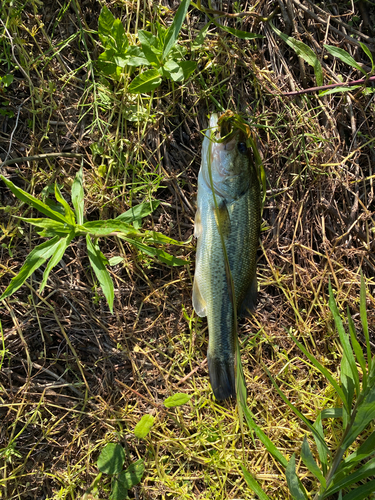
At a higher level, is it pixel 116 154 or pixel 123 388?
pixel 116 154

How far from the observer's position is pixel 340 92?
3.17m

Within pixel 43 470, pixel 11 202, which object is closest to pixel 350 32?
pixel 11 202

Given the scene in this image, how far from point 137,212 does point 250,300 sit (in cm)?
→ 106

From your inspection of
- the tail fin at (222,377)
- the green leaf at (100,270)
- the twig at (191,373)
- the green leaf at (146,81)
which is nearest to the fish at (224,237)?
the tail fin at (222,377)

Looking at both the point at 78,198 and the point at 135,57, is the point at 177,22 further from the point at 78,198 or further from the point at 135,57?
the point at 78,198

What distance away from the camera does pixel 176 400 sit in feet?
9.40

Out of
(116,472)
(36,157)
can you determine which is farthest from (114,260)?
(116,472)

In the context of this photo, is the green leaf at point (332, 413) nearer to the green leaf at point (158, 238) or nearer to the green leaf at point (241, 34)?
the green leaf at point (158, 238)

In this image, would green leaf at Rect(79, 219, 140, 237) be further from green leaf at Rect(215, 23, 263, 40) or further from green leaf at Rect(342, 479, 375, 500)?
green leaf at Rect(342, 479, 375, 500)

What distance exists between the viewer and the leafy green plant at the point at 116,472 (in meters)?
2.87

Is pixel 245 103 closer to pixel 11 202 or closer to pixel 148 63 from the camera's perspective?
pixel 148 63

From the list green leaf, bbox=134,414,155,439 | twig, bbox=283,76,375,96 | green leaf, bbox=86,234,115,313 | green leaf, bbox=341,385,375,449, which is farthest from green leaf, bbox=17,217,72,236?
green leaf, bbox=341,385,375,449

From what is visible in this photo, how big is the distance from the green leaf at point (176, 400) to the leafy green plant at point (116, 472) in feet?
1.61

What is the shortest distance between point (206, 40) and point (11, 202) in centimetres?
189
